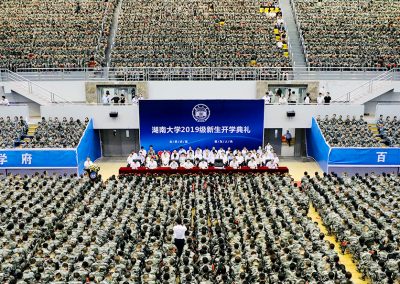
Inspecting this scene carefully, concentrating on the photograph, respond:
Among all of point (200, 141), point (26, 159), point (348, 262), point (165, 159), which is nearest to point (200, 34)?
point (200, 141)

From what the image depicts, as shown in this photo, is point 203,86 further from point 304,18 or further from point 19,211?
point 19,211

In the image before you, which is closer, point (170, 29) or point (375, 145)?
point (375, 145)

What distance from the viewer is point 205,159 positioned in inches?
1057

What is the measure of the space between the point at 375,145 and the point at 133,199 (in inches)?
498

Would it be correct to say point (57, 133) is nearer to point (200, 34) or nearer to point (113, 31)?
point (113, 31)

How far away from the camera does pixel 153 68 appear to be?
3184 cm

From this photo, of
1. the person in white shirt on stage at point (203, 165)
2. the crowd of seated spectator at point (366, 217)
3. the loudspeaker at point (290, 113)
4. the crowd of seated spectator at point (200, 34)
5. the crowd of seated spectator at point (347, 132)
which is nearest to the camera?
the crowd of seated spectator at point (366, 217)

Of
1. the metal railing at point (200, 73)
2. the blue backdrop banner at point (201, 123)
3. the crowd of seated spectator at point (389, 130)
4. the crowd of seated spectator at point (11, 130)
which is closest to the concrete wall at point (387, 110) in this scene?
the crowd of seated spectator at point (389, 130)

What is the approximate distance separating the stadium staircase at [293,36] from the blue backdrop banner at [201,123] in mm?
7035

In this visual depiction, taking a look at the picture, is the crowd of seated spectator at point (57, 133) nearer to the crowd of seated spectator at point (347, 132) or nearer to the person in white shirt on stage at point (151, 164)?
the person in white shirt on stage at point (151, 164)

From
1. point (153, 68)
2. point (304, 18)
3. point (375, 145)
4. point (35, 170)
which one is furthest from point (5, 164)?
point (304, 18)

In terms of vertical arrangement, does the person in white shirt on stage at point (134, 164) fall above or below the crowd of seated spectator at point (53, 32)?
below

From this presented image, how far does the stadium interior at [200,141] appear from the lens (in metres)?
15.3

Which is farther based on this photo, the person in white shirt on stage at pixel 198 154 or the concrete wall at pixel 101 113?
the concrete wall at pixel 101 113
